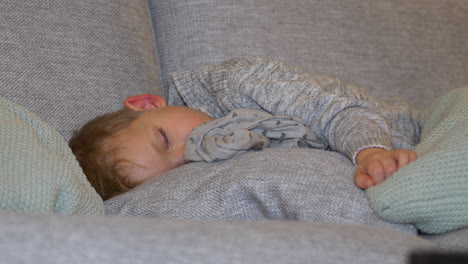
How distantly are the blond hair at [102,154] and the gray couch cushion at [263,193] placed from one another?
163 millimetres

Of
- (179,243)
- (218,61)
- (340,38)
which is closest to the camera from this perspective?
(179,243)

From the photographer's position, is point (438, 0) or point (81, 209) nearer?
point (81, 209)

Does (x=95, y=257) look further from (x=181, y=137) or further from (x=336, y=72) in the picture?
(x=336, y=72)

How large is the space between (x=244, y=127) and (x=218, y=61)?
440 mm

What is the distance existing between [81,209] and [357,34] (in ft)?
3.74

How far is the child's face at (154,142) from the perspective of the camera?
1.25 m

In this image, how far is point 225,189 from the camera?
3.22ft

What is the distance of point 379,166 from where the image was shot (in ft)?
3.22

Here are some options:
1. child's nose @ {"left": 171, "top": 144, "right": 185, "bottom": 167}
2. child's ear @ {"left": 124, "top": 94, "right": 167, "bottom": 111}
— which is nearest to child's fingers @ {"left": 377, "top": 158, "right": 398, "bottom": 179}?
child's nose @ {"left": 171, "top": 144, "right": 185, "bottom": 167}

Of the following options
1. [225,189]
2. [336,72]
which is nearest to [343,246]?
[225,189]

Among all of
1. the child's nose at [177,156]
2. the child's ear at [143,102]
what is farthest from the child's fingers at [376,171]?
the child's ear at [143,102]

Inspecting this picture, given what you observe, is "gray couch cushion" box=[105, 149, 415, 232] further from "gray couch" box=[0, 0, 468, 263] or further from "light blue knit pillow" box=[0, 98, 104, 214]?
"light blue knit pillow" box=[0, 98, 104, 214]

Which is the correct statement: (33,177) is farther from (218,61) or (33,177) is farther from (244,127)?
(218,61)

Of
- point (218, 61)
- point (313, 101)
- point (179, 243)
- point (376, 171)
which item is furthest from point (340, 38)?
point (179, 243)
